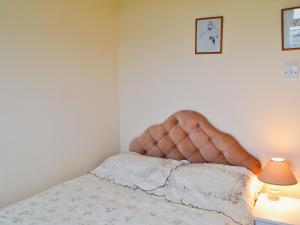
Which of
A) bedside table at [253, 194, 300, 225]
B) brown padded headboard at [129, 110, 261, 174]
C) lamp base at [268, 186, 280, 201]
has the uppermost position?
brown padded headboard at [129, 110, 261, 174]

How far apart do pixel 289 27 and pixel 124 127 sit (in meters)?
1.73

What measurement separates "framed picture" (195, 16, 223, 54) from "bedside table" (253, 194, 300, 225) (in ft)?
4.00

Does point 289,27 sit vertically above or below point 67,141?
above

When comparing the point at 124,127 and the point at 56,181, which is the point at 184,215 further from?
the point at 124,127

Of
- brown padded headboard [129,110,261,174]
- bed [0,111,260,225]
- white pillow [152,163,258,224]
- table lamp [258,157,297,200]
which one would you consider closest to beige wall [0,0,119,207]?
bed [0,111,260,225]

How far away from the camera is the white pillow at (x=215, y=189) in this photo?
6.30 feet

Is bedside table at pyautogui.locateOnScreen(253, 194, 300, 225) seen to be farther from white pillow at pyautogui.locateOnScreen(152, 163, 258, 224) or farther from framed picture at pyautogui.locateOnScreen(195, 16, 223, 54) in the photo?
framed picture at pyautogui.locateOnScreen(195, 16, 223, 54)

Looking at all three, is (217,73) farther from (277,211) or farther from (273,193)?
(277,211)

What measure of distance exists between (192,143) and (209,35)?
912 millimetres

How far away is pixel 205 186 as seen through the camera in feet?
6.79

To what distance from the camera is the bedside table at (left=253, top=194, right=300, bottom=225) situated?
1915mm

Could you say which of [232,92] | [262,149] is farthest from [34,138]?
[262,149]

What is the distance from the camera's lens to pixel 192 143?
2.55 metres

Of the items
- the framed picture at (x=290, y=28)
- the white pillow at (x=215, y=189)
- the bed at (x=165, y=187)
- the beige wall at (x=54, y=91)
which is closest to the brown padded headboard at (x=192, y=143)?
the bed at (x=165, y=187)
